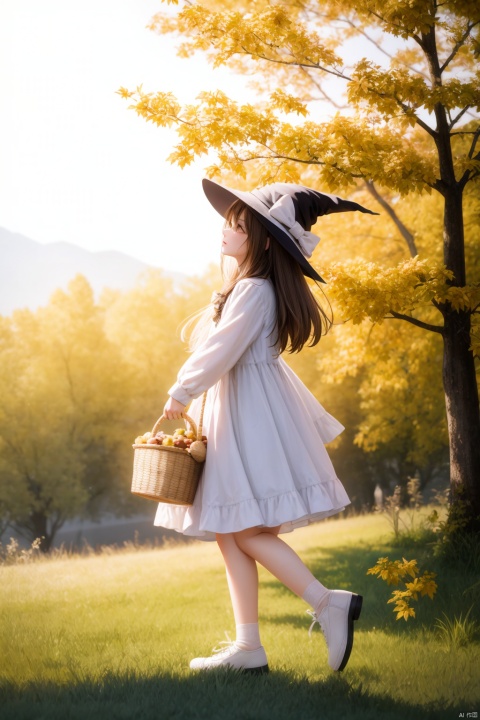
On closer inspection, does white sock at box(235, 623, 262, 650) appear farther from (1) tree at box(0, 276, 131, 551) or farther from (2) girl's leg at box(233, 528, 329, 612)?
(1) tree at box(0, 276, 131, 551)

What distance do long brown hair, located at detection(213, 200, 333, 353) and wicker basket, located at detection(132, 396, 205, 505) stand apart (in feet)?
2.29

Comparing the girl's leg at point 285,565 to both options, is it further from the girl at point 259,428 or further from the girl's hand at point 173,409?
the girl's hand at point 173,409

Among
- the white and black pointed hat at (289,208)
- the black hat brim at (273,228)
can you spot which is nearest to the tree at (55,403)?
the white and black pointed hat at (289,208)

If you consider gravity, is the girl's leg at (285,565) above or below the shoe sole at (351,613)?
above

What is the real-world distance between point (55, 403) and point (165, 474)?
55.9 ft

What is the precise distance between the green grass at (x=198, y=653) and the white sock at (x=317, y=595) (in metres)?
0.30

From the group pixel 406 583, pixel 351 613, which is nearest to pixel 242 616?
pixel 351 613

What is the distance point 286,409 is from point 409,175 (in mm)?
2202

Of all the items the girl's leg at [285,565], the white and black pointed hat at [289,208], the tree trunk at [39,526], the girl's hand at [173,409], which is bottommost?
the tree trunk at [39,526]

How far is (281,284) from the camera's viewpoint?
3.41 meters

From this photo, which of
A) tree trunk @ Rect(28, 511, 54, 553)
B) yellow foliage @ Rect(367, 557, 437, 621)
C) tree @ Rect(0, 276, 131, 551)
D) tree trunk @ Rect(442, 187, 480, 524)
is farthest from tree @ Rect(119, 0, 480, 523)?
tree trunk @ Rect(28, 511, 54, 553)

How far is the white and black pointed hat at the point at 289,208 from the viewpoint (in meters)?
3.34

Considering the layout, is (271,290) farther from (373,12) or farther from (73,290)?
(73,290)

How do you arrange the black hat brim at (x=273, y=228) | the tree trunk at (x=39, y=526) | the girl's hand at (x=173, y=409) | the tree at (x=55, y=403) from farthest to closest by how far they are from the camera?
the tree trunk at (x=39, y=526), the tree at (x=55, y=403), the black hat brim at (x=273, y=228), the girl's hand at (x=173, y=409)
